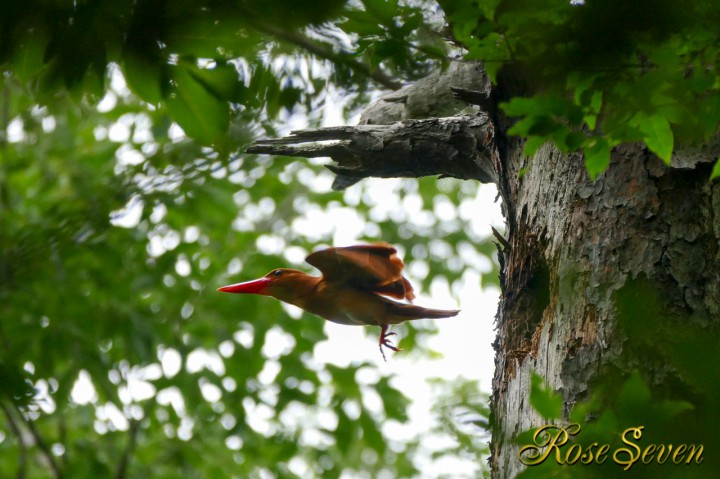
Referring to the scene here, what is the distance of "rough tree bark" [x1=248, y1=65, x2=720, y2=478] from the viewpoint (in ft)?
4.93

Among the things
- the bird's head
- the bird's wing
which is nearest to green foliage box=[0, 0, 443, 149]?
the bird's wing

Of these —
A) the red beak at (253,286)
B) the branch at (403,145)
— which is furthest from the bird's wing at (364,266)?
the branch at (403,145)

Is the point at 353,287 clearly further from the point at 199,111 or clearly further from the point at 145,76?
the point at 145,76

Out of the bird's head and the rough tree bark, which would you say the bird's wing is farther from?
the rough tree bark

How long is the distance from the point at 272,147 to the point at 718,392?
180 cm

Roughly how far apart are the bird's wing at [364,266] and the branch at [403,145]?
1.09ft

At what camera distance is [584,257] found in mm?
1625

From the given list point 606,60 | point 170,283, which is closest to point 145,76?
point 606,60

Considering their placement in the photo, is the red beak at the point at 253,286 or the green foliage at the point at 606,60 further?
the red beak at the point at 253,286

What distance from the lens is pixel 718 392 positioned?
0.59 m

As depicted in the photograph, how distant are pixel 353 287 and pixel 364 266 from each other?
0.10m

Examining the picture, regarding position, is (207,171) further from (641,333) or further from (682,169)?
(641,333)

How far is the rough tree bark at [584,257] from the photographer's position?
1504mm

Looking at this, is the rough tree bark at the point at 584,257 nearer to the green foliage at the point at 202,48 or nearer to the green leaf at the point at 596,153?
the green leaf at the point at 596,153
